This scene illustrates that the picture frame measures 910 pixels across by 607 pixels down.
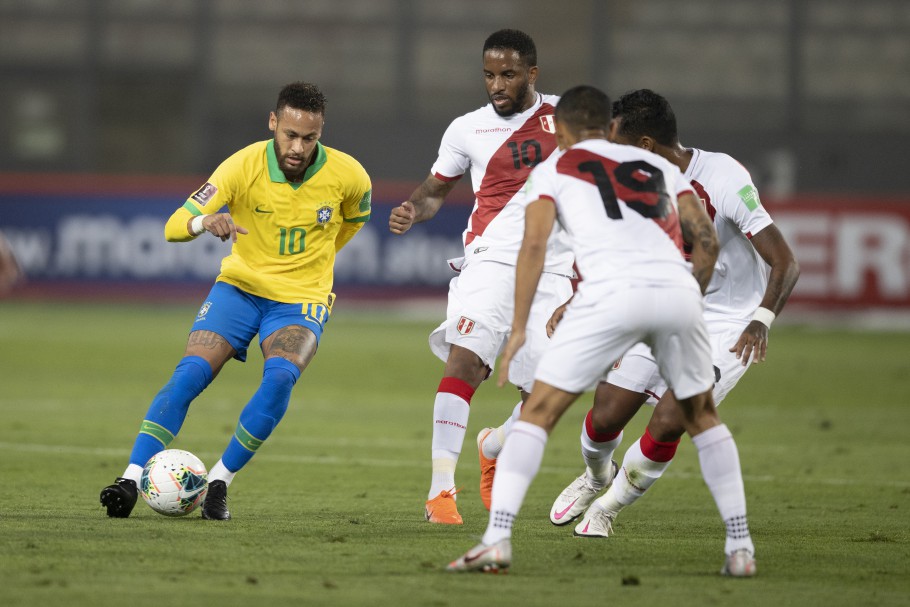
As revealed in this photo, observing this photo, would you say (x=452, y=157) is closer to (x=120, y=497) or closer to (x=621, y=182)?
(x=621, y=182)

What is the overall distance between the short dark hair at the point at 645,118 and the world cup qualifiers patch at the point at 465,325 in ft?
4.36

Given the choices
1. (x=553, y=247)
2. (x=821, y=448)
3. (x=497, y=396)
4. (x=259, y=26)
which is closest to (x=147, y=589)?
(x=553, y=247)

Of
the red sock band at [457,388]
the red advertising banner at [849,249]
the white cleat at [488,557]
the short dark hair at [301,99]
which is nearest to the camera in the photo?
the white cleat at [488,557]

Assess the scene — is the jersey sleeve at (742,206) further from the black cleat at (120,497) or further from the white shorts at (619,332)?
the black cleat at (120,497)

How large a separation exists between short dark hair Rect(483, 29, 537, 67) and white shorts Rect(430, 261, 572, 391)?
112cm

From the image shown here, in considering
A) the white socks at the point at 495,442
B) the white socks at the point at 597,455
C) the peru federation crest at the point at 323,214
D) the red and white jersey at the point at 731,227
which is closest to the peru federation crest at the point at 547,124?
the red and white jersey at the point at 731,227

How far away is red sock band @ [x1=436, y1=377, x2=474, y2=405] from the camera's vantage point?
294 inches

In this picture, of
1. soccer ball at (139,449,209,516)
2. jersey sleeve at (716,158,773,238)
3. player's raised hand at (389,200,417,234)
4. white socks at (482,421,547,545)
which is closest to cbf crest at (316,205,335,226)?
player's raised hand at (389,200,417,234)

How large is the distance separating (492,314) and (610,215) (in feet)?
6.29

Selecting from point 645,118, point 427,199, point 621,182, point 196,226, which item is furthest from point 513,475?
point 427,199

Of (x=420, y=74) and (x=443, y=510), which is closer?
(x=443, y=510)

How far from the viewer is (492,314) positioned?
7.50m

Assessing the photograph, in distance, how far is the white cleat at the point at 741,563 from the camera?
568cm

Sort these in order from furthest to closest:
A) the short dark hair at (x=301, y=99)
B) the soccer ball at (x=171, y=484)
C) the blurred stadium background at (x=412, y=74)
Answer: the blurred stadium background at (x=412, y=74) < the short dark hair at (x=301, y=99) < the soccer ball at (x=171, y=484)
